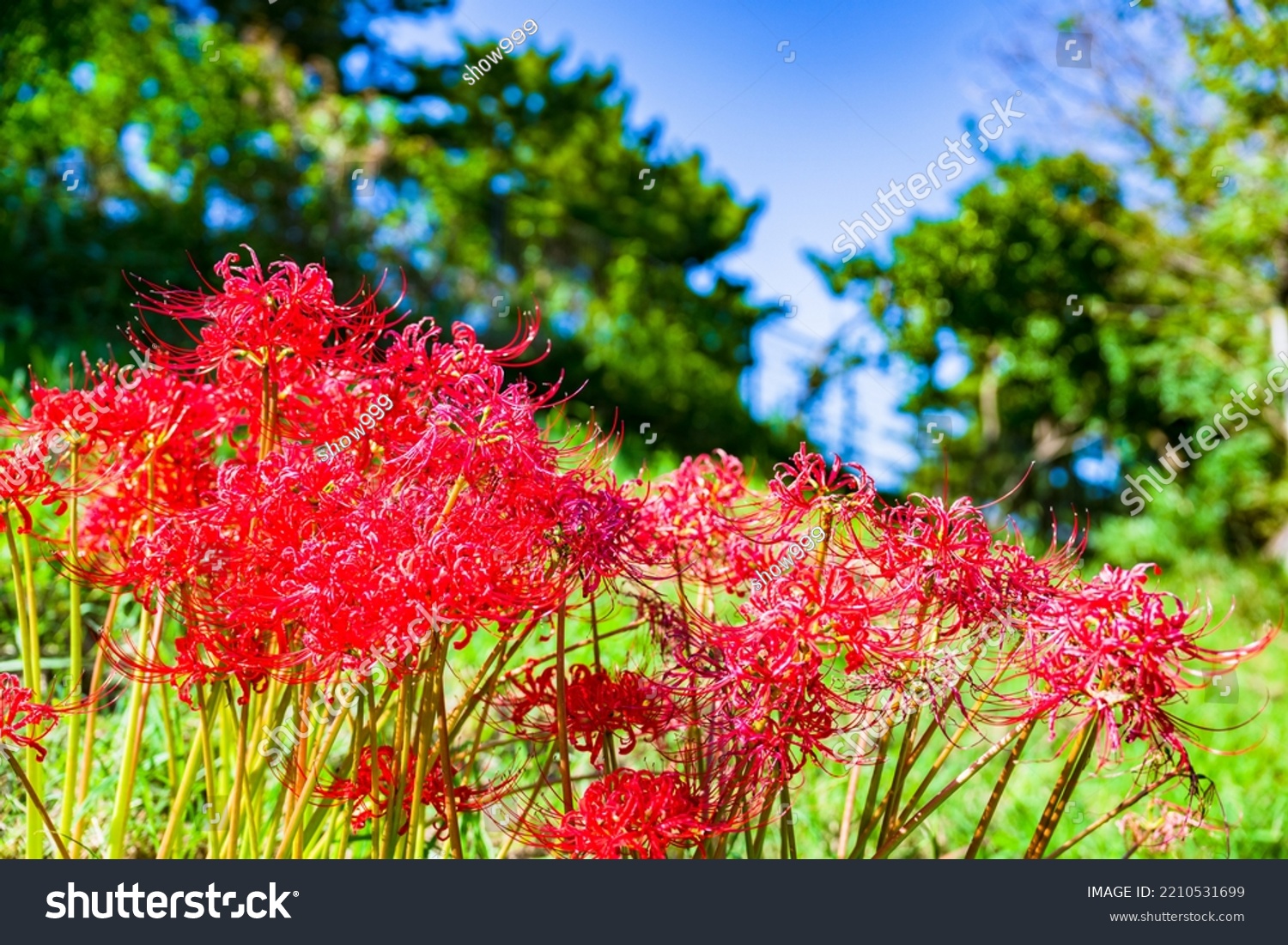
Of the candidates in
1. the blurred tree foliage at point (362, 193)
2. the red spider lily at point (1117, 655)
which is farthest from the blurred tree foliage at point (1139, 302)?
the red spider lily at point (1117, 655)

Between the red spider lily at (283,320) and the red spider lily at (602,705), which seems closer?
the red spider lily at (283,320)

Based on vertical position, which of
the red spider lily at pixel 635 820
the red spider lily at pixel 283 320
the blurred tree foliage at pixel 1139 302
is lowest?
the red spider lily at pixel 635 820

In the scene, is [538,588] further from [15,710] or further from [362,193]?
[362,193]

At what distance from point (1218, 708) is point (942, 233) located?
24.1ft

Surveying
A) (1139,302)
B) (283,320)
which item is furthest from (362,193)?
(1139,302)

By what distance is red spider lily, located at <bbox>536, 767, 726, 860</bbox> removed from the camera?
1.58 m

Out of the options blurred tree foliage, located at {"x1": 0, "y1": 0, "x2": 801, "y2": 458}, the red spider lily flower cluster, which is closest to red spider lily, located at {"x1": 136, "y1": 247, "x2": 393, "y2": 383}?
the red spider lily flower cluster

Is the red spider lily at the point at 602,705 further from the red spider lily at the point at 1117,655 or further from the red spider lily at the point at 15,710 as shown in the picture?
the red spider lily at the point at 15,710

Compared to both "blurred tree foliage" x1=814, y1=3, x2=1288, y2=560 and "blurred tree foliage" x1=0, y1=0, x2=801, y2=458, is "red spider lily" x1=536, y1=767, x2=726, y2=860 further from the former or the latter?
"blurred tree foliage" x1=814, y1=3, x2=1288, y2=560

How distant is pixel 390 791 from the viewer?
5.65 feet

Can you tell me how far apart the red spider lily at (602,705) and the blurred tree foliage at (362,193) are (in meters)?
4.27

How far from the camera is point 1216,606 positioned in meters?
9.26

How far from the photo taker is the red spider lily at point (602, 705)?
5.82ft
